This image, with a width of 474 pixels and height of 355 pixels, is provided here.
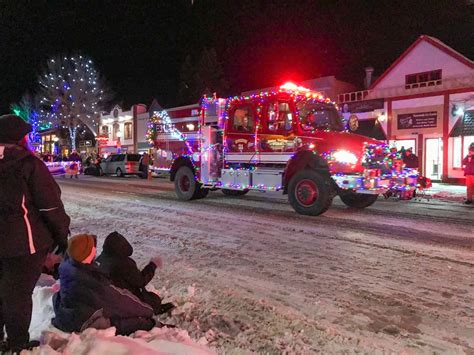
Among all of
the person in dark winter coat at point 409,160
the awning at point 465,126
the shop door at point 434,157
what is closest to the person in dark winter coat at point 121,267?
the person in dark winter coat at point 409,160

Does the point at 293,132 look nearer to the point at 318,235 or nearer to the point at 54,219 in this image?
the point at 318,235

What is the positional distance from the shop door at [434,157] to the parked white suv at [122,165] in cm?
1559

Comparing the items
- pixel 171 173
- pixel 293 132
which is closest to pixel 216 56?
pixel 171 173

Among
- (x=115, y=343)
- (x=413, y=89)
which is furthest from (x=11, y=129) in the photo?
(x=413, y=89)

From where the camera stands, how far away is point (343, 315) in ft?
13.3

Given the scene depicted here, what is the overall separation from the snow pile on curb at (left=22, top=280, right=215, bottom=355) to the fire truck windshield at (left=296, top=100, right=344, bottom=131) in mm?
7244

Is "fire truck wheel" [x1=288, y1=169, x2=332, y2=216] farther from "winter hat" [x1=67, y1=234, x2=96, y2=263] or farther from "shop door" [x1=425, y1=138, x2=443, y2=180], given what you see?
"shop door" [x1=425, y1=138, x2=443, y2=180]

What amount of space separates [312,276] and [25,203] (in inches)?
132

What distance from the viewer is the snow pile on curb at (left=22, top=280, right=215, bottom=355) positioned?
2836 millimetres

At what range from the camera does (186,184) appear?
41.8ft

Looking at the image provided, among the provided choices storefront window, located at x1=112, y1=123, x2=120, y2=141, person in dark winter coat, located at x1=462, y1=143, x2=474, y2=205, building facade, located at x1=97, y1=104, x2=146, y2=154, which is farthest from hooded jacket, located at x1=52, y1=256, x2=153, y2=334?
storefront window, located at x1=112, y1=123, x2=120, y2=141

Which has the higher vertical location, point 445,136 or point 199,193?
point 445,136

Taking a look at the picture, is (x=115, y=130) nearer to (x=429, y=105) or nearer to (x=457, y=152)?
(x=429, y=105)

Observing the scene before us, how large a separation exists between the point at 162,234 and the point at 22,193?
4.74 meters
